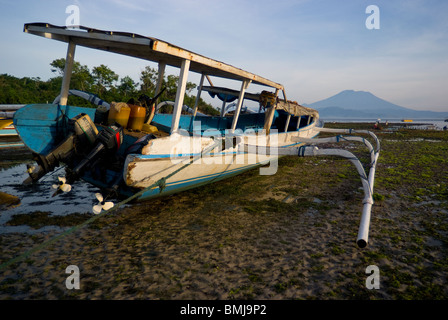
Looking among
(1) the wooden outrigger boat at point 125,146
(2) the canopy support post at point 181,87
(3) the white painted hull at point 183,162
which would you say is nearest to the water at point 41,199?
(1) the wooden outrigger boat at point 125,146

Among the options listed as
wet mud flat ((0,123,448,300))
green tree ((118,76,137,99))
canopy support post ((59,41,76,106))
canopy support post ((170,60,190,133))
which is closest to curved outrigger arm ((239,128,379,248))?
wet mud flat ((0,123,448,300))

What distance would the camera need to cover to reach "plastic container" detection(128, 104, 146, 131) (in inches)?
240

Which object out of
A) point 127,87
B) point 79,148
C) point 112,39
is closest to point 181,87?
point 112,39

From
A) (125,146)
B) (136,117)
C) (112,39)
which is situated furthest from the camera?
(136,117)

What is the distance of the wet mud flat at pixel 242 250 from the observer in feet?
9.73

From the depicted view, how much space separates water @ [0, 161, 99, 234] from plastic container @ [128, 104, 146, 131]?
2.02 metres

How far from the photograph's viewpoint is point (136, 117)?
6.16 metres

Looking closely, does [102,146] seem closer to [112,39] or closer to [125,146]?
[125,146]

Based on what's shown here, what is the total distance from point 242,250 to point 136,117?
4.28 m

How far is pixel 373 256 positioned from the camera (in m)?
3.77

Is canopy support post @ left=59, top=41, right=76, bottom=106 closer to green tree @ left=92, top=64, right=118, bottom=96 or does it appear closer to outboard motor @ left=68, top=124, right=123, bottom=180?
outboard motor @ left=68, top=124, right=123, bottom=180

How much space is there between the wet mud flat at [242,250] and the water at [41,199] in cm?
36
